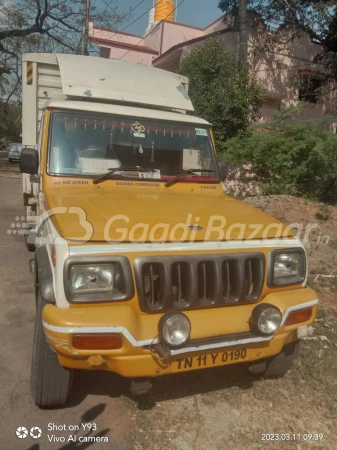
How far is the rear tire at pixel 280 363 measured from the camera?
10.5 ft

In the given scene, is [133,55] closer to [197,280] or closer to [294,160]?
[294,160]

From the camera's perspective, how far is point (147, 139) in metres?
4.07

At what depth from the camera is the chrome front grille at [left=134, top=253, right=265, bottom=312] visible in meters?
2.58

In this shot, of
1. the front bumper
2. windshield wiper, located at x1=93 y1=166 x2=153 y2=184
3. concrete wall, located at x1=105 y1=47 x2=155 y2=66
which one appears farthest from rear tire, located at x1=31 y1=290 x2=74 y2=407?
concrete wall, located at x1=105 y1=47 x2=155 y2=66

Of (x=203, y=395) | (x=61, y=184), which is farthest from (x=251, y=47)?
(x=203, y=395)

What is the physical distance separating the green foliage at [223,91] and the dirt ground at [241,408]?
8.67 metres

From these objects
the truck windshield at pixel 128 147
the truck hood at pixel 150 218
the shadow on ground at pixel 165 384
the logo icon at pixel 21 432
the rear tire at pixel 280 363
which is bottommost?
the logo icon at pixel 21 432

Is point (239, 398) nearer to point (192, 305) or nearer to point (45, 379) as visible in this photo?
point (192, 305)

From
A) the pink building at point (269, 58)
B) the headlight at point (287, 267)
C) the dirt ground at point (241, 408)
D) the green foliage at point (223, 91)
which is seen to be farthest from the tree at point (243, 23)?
the headlight at point (287, 267)

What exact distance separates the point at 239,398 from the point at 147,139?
8.23 ft

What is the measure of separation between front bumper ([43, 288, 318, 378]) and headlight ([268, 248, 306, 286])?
0.16 metres

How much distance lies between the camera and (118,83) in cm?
471

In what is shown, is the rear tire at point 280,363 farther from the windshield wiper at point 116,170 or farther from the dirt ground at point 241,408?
the windshield wiper at point 116,170

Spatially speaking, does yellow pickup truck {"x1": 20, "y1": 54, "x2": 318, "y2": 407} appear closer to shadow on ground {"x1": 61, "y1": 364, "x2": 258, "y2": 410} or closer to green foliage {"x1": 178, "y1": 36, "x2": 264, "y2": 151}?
shadow on ground {"x1": 61, "y1": 364, "x2": 258, "y2": 410}
